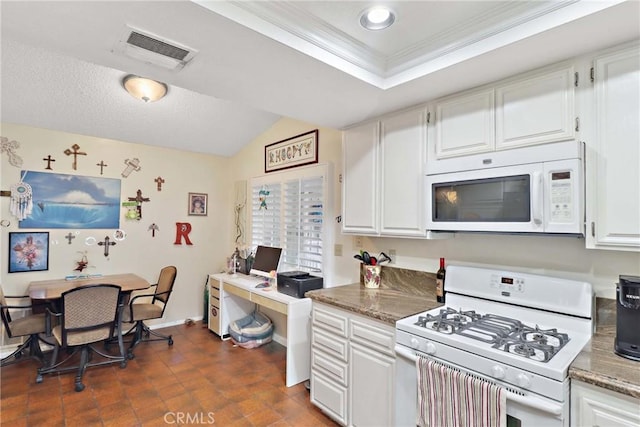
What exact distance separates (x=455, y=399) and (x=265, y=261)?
267 centimetres

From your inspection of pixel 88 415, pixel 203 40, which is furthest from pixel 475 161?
pixel 88 415

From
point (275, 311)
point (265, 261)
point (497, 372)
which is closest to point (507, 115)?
point (497, 372)

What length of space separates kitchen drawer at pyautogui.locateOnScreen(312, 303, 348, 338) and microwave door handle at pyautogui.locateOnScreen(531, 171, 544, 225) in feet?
4.32

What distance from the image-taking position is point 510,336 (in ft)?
5.43

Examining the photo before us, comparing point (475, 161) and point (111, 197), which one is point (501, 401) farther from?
point (111, 197)

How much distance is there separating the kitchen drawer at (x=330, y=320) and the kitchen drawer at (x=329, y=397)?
0.39 metres

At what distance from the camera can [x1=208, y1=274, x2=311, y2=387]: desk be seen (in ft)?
9.87

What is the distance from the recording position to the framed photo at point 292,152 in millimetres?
3627

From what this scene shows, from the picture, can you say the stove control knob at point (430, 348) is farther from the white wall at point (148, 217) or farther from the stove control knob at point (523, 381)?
the white wall at point (148, 217)

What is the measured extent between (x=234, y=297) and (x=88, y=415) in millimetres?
1872

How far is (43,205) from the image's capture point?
12.1ft

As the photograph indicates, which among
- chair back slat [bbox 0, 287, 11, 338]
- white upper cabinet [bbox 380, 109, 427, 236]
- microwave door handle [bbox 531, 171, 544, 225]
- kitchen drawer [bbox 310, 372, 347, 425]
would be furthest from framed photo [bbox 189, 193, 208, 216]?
microwave door handle [bbox 531, 171, 544, 225]

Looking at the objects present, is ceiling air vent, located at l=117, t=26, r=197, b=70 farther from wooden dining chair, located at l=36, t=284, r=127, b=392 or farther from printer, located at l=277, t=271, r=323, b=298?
wooden dining chair, located at l=36, t=284, r=127, b=392

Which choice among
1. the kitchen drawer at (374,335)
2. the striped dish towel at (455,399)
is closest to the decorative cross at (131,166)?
the kitchen drawer at (374,335)
